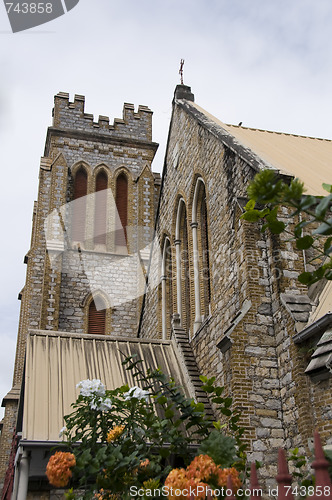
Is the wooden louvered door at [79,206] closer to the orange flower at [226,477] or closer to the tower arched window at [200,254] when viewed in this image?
the tower arched window at [200,254]

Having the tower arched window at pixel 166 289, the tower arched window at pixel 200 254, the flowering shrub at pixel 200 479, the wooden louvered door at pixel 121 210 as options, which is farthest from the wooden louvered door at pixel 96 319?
the flowering shrub at pixel 200 479

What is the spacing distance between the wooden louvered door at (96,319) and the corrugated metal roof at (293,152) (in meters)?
10.5

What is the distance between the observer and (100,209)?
25.2m

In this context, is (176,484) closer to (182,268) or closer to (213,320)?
(213,320)

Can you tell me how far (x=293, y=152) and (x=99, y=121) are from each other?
51.2ft

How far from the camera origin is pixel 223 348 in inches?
344

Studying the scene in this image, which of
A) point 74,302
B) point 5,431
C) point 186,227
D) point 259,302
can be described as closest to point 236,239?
point 259,302

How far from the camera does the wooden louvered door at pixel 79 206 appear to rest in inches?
942

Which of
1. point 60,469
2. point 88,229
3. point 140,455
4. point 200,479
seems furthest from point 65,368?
point 88,229

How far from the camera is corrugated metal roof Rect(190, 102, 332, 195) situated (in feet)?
34.2

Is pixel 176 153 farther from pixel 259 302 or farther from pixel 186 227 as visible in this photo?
pixel 259 302

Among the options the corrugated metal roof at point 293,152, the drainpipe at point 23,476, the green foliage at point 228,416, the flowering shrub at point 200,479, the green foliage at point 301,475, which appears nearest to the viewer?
the flowering shrub at point 200,479

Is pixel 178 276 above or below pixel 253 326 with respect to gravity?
above

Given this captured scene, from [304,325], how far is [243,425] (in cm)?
158
